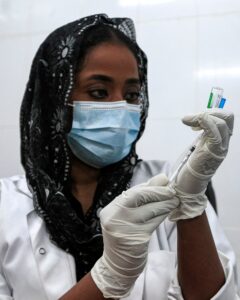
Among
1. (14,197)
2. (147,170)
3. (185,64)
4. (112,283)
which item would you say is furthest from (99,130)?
(185,64)

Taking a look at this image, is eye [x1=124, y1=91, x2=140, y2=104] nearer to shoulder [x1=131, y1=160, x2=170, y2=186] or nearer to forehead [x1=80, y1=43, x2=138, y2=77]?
forehead [x1=80, y1=43, x2=138, y2=77]

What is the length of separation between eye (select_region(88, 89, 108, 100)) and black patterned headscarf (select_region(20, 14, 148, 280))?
0.19 feet

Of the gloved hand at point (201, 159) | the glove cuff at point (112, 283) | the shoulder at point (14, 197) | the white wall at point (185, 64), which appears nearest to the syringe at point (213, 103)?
the gloved hand at point (201, 159)

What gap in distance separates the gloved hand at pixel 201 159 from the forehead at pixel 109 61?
298mm

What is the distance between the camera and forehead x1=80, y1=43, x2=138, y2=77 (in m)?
0.98

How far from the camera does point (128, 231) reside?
68 cm

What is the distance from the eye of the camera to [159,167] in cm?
110

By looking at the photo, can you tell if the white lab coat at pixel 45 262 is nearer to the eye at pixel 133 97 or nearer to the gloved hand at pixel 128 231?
the gloved hand at pixel 128 231

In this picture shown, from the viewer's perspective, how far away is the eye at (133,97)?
1.02 meters

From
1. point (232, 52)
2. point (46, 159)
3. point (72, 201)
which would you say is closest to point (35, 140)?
point (46, 159)

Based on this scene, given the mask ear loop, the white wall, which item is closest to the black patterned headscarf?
the mask ear loop

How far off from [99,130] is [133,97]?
13 centimetres

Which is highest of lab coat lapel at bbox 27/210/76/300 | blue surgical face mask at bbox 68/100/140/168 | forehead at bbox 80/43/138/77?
forehead at bbox 80/43/138/77

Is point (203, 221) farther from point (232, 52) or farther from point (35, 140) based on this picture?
point (232, 52)
